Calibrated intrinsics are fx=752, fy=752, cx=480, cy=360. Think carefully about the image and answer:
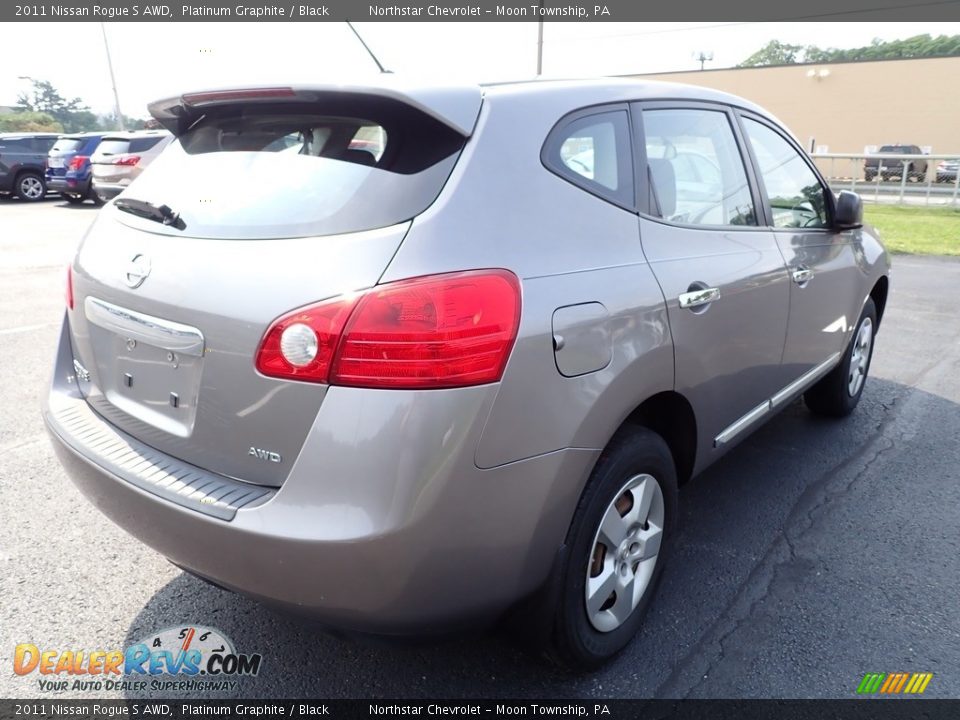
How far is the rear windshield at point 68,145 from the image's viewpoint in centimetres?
1823

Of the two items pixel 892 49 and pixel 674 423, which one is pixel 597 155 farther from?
pixel 892 49

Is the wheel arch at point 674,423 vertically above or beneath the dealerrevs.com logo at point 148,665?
above

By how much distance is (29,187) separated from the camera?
19.8 m

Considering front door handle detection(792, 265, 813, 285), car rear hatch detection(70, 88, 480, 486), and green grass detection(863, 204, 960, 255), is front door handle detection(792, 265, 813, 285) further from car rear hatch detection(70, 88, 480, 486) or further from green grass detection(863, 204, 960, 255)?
green grass detection(863, 204, 960, 255)

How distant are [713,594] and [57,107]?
5330 centimetres

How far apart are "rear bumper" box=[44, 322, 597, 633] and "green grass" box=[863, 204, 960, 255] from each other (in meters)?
10.3

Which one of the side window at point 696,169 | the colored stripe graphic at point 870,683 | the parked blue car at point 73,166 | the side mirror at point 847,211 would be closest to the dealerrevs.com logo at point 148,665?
the colored stripe graphic at point 870,683

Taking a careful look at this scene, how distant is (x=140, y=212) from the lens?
92.4 inches

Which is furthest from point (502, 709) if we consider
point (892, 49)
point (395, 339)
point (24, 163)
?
point (892, 49)

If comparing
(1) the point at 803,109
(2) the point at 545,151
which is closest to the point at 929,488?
(2) the point at 545,151

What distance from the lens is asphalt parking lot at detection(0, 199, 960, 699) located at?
7.75 ft

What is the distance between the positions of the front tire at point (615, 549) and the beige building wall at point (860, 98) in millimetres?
35895

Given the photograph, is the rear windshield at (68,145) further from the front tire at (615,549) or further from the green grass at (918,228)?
the front tire at (615,549)

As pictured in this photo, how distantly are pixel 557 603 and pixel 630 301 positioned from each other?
0.89 m
